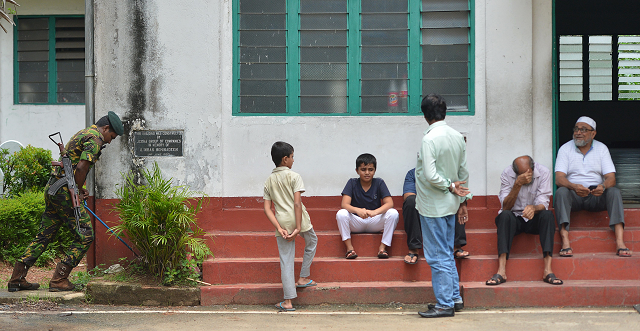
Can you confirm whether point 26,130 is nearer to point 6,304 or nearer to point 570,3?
point 6,304

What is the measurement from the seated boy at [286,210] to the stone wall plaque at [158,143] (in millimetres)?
1855

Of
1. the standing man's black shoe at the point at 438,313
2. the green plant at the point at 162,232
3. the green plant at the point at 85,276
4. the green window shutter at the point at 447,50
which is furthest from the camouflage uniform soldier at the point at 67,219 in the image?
the green window shutter at the point at 447,50

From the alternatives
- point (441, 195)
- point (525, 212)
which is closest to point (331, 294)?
point (441, 195)

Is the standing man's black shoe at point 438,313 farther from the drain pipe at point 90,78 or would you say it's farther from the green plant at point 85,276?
the drain pipe at point 90,78

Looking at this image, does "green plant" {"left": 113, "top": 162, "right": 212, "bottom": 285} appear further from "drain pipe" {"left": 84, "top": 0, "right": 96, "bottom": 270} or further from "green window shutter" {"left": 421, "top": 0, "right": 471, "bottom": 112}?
"green window shutter" {"left": 421, "top": 0, "right": 471, "bottom": 112}

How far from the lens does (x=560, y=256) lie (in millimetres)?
5906

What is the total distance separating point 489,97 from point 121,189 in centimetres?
440

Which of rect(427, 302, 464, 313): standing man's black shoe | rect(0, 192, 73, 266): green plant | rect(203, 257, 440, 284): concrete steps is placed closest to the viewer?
rect(427, 302, 464, 313): standing man's black shoe

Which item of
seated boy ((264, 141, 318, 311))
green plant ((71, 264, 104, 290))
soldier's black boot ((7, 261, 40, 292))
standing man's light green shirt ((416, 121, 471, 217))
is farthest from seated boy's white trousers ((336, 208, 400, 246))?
soldier's black boot ((7, 261, 40, 292))

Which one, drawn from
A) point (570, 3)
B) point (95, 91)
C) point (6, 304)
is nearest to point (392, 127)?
point (95, 91)

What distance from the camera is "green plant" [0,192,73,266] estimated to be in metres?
7.29

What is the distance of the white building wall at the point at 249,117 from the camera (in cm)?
673

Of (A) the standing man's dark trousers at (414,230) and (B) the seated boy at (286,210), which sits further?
(A) the standing man's dark trousers at (414,230)

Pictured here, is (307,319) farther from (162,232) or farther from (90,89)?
(90,89)
